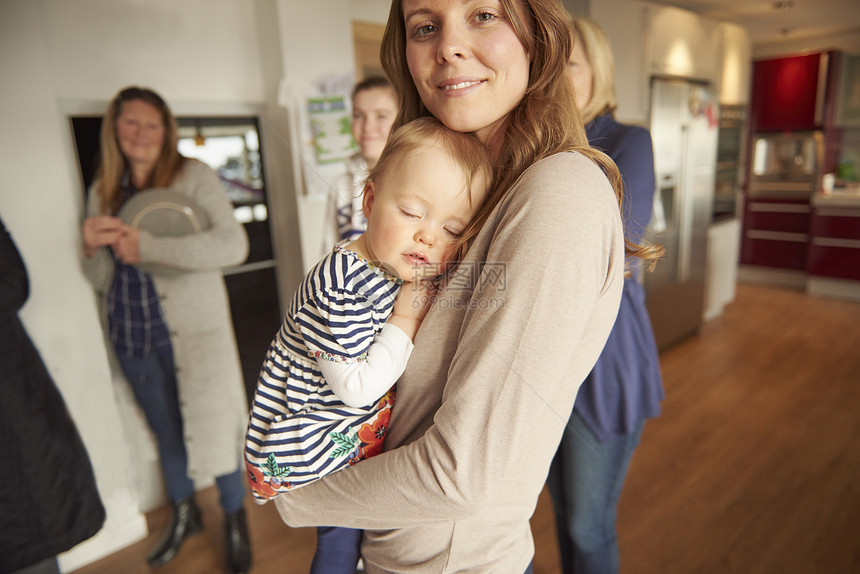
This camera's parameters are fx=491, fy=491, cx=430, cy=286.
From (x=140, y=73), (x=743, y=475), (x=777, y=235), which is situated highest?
(x=140, y=73)

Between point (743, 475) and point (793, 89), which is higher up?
point (793, 89)

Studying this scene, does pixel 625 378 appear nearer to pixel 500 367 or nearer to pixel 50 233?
pixel 500 367

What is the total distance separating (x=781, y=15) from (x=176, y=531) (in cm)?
150

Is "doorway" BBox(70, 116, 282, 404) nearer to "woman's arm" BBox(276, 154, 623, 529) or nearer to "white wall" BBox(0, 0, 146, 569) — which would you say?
"white wall" BBox(0, 0, 146, 569)

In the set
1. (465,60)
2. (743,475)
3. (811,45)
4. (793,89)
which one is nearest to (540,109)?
(465,60)

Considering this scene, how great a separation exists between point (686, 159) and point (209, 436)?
40.0 inches

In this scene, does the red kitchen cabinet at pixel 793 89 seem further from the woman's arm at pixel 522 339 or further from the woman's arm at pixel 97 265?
the woman's arm at pixel 97 265

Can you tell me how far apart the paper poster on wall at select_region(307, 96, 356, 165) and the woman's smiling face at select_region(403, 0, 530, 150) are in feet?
0.53

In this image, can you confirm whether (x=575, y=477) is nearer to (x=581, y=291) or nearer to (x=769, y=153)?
(x=581, y=291)

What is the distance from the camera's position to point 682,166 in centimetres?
69

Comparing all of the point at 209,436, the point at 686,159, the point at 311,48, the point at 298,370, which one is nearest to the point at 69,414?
the point at 209,436

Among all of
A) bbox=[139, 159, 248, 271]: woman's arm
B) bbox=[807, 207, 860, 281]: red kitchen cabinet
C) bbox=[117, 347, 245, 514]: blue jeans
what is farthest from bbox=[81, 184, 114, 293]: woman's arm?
bbox=[807, 207, 860, 281]: red kitchen cabinet

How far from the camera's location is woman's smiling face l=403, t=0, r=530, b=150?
0.36 m

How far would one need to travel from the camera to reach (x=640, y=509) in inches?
53.5
